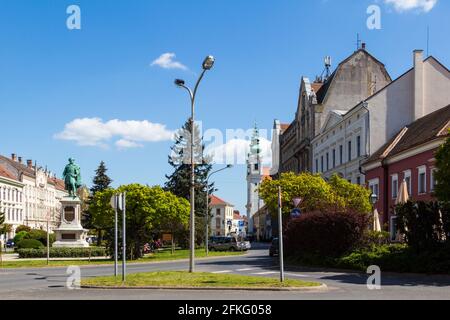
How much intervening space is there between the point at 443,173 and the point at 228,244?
37330mm

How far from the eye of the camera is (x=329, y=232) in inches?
1262

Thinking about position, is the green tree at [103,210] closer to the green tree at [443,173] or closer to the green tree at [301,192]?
the green tree at [301,192]

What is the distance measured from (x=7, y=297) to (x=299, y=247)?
1959 centimetres

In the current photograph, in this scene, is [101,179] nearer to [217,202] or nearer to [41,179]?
[41,179]

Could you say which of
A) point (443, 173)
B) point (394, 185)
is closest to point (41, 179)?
point (394, 185)

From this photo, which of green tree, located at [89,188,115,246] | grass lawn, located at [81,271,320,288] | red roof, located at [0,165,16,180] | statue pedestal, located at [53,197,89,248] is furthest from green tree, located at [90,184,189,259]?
red roof, located at [0,165,16,180]

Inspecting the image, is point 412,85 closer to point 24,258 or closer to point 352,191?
point 352,191

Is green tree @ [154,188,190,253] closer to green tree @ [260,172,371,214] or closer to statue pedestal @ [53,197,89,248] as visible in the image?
statue pedestal @ [53,197,89,248]

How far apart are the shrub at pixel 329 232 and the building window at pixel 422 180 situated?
1060 cm

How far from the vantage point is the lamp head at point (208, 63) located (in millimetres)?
23259

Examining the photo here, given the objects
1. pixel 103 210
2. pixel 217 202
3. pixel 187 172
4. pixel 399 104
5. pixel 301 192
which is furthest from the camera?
pixel 217 202

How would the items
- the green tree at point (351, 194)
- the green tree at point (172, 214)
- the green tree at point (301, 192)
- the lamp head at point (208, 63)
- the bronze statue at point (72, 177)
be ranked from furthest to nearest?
the bronze statue at point (72, 177) → the green tree at point (172, 214) → the green tree at point (351, 194) → the green tree at point (301, 192) → the lamp head at point (208, 63)

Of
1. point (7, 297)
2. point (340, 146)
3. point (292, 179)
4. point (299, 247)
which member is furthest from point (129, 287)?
point (340, 146)

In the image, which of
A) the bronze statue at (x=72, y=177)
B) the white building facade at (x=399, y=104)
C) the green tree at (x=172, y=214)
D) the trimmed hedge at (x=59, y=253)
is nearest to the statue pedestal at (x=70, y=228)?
the bronze statue at (x=72, y=177)
